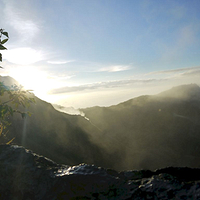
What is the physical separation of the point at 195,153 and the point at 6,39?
71295mm

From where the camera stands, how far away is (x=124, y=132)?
224 feet

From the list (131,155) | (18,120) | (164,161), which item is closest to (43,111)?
(18,120)

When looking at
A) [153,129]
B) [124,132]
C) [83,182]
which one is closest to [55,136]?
[83,182]

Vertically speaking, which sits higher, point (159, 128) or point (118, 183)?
point (118, 183)

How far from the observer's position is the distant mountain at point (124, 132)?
23969mm

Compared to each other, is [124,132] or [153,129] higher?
[124,132]

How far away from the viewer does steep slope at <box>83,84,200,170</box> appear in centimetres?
4472

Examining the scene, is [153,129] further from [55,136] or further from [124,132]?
[55,136]

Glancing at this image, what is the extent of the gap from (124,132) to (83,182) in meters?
67.0

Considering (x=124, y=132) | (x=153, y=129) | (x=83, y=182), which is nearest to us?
(x=83, y=182)

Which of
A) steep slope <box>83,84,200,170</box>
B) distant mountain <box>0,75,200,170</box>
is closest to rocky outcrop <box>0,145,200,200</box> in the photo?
distant mountain <box>0,75,200,170</box>

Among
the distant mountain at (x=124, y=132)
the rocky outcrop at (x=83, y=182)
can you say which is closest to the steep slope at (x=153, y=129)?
the distant mountain at (x=124, y=132)

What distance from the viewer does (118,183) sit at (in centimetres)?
301

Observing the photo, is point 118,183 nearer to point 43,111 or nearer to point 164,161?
point 43,111
